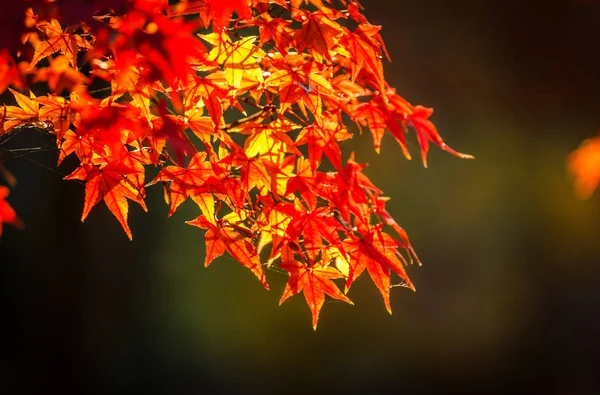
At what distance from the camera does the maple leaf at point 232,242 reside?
1.37 m

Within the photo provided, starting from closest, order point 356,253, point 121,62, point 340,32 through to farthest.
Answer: point 121,62, point 340,32, point 356,253

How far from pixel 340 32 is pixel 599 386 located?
3268 mm

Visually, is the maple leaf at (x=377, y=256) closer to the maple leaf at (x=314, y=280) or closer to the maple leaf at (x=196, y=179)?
the maple leaf at (x=314, y=280)

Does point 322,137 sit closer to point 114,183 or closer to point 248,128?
point 248,128

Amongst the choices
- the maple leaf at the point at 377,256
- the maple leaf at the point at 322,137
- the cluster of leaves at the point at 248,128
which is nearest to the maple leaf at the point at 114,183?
the cluster of leaves at the point at 248,128

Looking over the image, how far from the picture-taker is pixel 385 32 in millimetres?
3453

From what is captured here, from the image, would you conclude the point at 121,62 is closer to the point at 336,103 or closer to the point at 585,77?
the point at 336,103

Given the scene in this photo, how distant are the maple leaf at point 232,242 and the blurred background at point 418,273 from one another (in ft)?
6.86

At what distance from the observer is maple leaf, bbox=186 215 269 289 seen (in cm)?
137

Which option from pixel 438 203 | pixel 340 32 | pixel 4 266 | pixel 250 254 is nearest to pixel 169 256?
pixel 4 266

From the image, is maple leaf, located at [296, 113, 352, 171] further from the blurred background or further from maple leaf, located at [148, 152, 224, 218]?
the blurred background

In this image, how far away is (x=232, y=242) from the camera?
4.56 ft

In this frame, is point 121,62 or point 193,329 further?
point 193,329

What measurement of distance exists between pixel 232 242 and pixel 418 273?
2293mm
